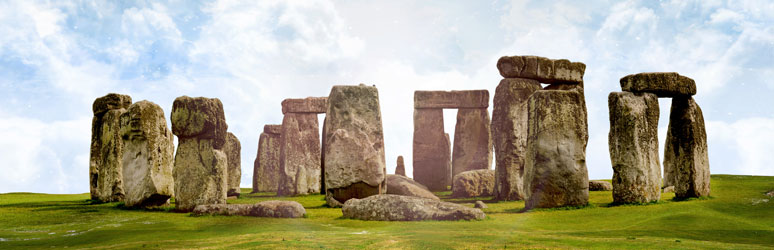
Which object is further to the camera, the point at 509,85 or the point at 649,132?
the point at 509,85

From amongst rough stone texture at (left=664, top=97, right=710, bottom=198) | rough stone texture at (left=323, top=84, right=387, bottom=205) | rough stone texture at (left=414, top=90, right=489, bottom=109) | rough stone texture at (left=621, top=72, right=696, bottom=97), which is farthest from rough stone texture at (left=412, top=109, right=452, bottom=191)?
rough stone texture at (left=621, top=72, right=696, bottom=97)

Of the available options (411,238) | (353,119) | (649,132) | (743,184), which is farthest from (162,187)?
(743,184)

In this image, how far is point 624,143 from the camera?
15.2m

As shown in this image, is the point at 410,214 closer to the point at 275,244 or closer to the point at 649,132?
the point at 275,244

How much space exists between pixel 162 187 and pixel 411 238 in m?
8.08

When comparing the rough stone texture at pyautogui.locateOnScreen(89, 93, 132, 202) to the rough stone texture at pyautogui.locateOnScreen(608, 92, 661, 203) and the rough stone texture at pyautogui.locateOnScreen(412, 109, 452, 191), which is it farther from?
the rough stone texture at pyautogui.locateOnScreen(608, 92, 661, 203)

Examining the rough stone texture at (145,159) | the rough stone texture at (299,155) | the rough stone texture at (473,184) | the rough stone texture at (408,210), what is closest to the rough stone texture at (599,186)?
the rough stone texture at (473,184)

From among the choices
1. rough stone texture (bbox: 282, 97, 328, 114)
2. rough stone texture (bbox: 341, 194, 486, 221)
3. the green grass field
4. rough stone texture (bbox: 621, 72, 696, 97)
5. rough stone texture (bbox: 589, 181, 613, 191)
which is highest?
rough stone texture (bbox: 282, 97, 328, 114)

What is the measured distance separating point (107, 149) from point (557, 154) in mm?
12835

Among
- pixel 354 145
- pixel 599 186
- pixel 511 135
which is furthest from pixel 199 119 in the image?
pixel 599 186

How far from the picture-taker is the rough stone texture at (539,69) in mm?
19531

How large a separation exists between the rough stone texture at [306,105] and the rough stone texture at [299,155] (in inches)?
8.2

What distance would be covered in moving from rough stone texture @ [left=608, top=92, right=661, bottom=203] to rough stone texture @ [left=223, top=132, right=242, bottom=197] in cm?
1304

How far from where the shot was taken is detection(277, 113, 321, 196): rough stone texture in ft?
81.3
